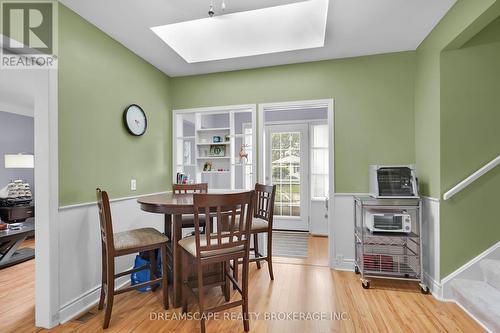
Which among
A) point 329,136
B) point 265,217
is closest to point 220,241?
point 265,217

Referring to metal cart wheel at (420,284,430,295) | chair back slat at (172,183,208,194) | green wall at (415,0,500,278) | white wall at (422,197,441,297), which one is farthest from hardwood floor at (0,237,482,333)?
chair back slat at (172,183,208,194)

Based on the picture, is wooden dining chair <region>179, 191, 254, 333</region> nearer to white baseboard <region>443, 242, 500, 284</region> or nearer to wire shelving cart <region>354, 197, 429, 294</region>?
wire shelving cart <region>354, 197, 429, 294</region>

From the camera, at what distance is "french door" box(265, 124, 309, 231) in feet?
14.7

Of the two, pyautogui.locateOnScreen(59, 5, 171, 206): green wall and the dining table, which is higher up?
pyautogui.locateOnScreen(59, 5, 171, 206): green wall

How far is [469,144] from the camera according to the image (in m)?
2.19

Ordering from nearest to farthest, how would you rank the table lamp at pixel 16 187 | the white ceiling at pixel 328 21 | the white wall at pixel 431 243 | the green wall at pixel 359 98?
the white ceiling at pixel 328 21
the white wall at pixel 431 243
the green wall at pixel 359 98
the table lamp at pixel 16 187

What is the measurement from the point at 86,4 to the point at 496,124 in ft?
11.9

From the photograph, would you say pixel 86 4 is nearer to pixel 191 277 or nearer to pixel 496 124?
pixel 191 277

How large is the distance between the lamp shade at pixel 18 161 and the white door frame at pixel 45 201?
3393 millimetres

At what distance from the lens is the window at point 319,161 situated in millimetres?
4383

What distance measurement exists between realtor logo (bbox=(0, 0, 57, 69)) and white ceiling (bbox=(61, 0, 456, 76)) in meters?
0.21

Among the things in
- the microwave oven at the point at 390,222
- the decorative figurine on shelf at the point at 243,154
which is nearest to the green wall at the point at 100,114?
the decorative figurine on shelf at the point at 243,154

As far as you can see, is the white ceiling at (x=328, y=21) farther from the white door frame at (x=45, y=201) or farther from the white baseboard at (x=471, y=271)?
the white baseboard at (x=471, y=271)

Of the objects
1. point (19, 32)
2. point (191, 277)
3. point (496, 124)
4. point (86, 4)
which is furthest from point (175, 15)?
point (496, 124)
